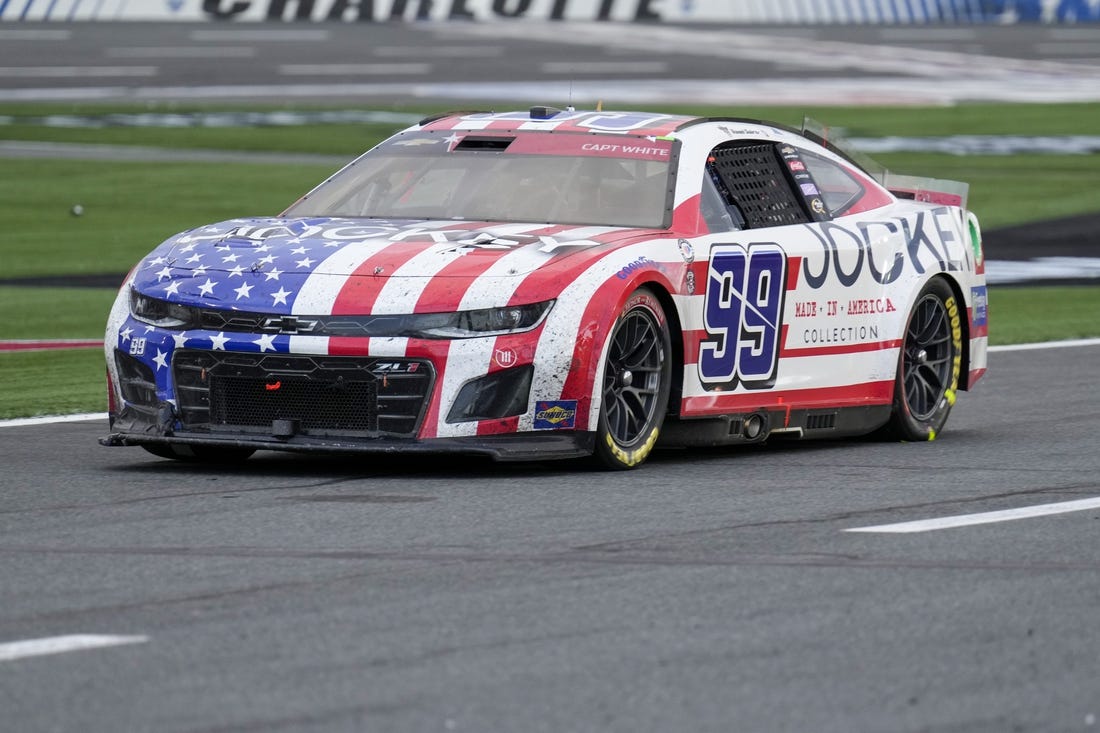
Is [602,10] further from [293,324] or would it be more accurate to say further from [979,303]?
[293,324]

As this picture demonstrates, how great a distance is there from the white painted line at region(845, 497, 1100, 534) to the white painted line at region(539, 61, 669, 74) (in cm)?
3377

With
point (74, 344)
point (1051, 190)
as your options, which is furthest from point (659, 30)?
point (74, 344)

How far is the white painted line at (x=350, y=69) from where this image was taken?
41375 millimetres

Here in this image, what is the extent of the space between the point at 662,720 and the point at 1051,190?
23986mm

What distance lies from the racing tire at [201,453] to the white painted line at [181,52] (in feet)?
114

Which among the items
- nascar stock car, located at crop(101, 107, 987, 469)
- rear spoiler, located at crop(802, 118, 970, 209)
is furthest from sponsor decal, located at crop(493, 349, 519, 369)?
rear spoiler, located at crop(802, 118, 970, 209)

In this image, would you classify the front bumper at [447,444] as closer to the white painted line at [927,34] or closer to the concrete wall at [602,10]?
the concrete wall at [602,10]

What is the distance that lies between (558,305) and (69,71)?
3360 centimetres

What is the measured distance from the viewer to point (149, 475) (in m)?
8.44

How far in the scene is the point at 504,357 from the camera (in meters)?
8.14

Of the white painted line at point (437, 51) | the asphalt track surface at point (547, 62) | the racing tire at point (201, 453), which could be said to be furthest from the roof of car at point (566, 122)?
the white painted line at point (437, 51)

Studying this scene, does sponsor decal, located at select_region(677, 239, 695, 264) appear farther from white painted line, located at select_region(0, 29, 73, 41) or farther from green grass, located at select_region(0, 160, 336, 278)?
white painted line, located at select_region(0, 29, 73, 41)

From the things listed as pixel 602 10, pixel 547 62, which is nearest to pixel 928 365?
pixel 547 62

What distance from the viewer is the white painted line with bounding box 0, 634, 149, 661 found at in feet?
16.9
